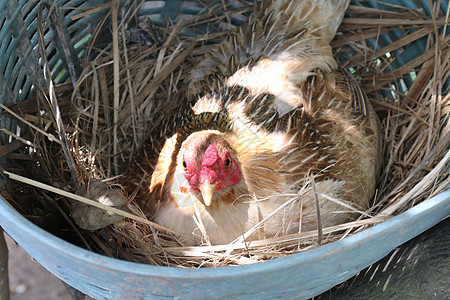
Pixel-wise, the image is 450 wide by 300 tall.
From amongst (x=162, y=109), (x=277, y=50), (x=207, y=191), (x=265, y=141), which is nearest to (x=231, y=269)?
(x=207, y=191)

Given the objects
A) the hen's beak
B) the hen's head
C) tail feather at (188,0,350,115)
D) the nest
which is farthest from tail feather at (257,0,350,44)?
the hen's beak

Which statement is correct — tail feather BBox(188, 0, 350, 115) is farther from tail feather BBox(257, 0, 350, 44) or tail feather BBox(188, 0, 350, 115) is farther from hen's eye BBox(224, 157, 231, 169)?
hen's eye BBox(224, 157, 231, 169)

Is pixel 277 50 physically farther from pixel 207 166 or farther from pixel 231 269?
pixel 231 269

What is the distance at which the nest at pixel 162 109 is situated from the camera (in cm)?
138

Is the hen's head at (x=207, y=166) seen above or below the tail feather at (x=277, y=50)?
below

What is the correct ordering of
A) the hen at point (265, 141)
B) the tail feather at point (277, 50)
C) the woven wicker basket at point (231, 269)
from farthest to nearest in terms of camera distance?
the tail feather at point (277, 50) < the hen at point (265, 141) < the woven wicker basket at point (231, 269)

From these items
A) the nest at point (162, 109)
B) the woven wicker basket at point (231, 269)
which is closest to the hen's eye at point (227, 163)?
the nest at point (162, 109)

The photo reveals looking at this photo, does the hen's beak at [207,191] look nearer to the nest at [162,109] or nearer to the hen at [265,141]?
the hen at [265,141]

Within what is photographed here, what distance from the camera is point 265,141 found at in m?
1.48

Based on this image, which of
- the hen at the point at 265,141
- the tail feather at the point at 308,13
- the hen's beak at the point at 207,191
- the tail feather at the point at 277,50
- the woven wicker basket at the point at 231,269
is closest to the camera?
the woven wicker basket at the point at 231,269

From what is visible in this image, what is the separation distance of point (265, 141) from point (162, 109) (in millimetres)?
721

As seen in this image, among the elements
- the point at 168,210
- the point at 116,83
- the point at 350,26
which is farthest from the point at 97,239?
the point at 350,26

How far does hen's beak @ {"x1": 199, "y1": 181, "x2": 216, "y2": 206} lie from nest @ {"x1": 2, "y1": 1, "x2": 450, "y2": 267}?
0.18 m

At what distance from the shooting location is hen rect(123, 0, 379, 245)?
→ 4.41ft
